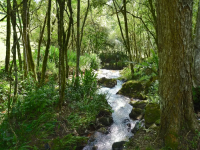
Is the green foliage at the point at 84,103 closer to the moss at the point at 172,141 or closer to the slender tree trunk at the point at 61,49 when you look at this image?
the slender tree trunk at the point at 61,49

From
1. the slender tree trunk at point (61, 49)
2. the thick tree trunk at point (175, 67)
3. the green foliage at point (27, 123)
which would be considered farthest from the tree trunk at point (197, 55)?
the green foliage at point (27, 123)

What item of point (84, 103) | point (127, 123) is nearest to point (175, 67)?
point (84, 103)

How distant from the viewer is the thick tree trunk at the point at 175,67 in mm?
1980

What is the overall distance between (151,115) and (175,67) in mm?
1913

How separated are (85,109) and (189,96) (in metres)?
2.78

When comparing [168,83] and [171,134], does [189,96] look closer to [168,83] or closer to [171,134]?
[168,83]

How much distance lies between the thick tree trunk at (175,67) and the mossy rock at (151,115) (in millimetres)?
1228

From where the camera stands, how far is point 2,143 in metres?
2.32

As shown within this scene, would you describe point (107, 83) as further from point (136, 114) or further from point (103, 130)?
point (103, 130)

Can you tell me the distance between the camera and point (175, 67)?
2053 mm

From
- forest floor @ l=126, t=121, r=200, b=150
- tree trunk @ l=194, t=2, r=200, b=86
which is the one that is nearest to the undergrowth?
forest floor @ l=126, t=121, r=200, b=150

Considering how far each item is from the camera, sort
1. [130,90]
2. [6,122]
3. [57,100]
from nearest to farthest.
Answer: [6,122] < [57,100] < [130,90]

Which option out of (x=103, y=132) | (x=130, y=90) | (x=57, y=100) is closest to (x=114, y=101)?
(x=130, y=90)

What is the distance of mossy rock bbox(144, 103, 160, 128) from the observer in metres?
3.47
